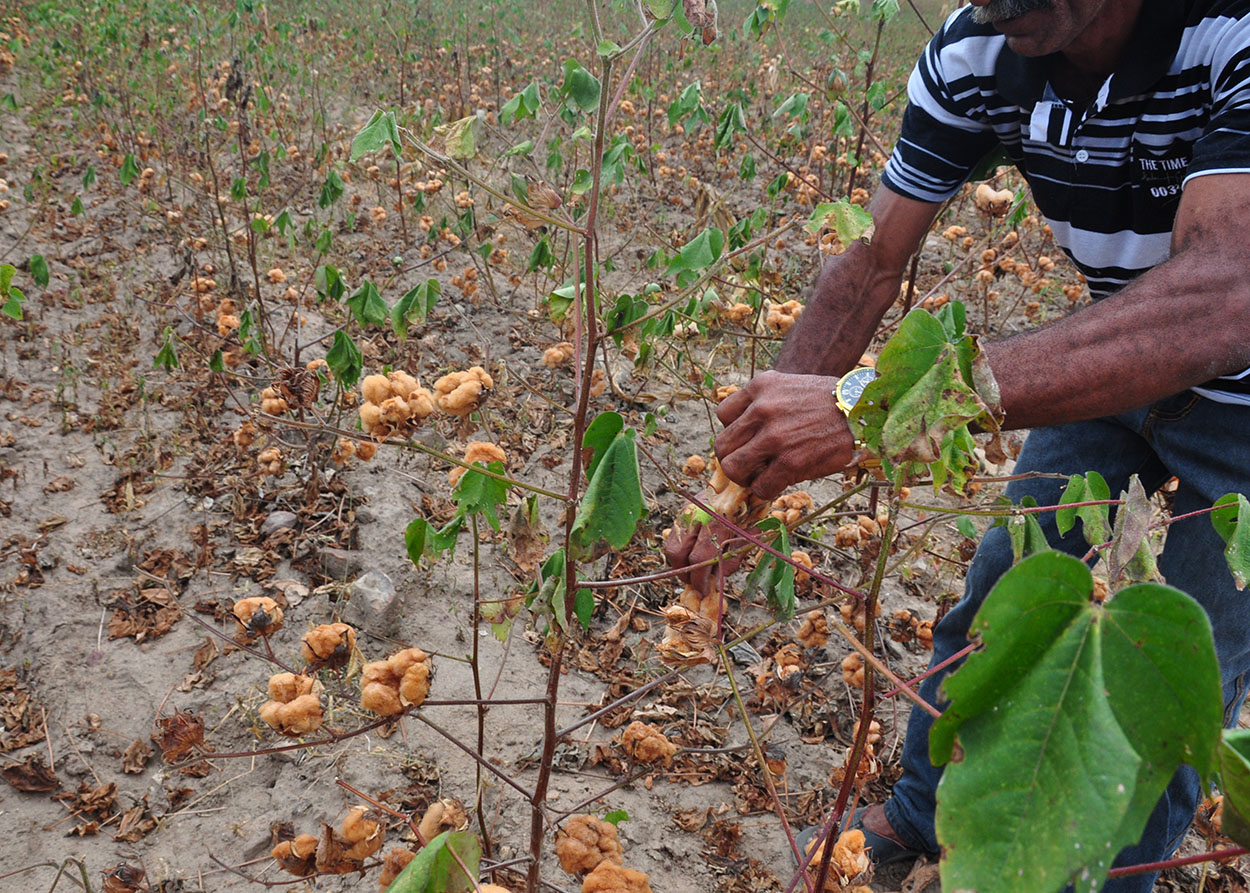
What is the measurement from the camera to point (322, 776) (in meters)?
1.98

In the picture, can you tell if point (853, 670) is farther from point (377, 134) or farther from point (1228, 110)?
point (377, 134)

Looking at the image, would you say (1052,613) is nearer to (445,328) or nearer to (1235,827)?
(1235,827)

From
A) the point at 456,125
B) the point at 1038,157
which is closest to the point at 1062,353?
the point at 1038,157

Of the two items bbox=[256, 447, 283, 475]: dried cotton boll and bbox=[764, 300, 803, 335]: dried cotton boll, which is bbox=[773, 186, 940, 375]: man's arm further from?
bbox=[256, 447, 283, 475]: dried cotton boll

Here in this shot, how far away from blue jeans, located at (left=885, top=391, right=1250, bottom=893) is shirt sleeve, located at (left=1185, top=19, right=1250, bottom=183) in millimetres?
482

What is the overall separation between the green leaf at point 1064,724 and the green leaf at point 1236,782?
132mm

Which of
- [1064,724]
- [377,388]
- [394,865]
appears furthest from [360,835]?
[1064,724]

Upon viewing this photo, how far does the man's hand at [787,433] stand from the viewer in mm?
1149

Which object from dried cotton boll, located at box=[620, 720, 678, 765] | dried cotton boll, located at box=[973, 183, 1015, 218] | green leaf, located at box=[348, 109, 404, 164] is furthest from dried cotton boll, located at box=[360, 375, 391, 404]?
dried cotton boll, located at box=[973, 183, 1015, 218]

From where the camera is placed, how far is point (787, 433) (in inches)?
45.6

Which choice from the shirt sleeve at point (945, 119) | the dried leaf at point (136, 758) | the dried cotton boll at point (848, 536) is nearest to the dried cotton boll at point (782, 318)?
the shirt sleeve at point (945, 119)

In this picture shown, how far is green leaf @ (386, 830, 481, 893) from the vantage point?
3.09ft

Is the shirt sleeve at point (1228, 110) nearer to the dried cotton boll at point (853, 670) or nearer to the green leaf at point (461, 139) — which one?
the green leaf at point (461, 139)

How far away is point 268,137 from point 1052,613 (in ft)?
21.1
